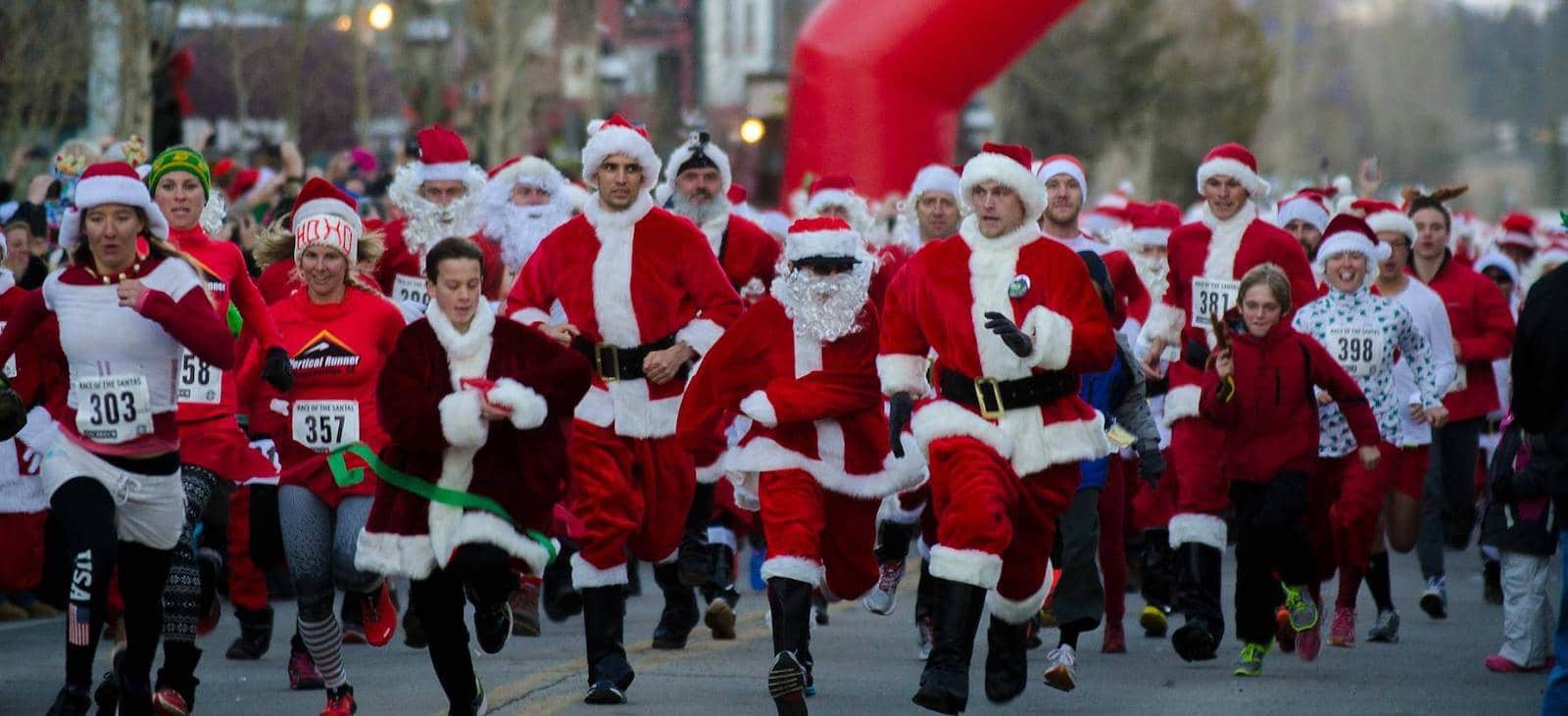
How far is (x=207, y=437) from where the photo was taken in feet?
35.0

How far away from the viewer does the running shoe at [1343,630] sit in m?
12.9

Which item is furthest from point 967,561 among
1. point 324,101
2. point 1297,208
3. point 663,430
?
point 324,101

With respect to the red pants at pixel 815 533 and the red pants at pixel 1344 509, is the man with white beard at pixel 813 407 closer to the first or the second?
the red pants at pixel 815 533

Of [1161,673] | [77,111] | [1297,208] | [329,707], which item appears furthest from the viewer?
[77,111]

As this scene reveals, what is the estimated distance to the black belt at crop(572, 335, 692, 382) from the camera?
11.2 meters

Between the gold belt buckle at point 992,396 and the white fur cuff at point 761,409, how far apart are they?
0.83 metres

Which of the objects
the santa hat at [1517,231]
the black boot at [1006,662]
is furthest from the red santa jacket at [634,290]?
the santa hat at [1517,231]

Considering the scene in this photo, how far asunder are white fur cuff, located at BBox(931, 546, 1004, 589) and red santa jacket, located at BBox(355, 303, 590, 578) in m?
1.39

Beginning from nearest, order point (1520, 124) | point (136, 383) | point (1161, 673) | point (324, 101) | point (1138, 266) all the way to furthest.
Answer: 1. point (136, 383)
2. point (1161, 673)
3. point (1138, 266)
4. point (324, 101)
5. point (1520, 124)

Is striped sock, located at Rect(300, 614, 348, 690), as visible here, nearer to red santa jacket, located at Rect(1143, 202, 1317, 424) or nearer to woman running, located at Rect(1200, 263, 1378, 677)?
woman running, located at Rect(1200, 263, 1378, 677)

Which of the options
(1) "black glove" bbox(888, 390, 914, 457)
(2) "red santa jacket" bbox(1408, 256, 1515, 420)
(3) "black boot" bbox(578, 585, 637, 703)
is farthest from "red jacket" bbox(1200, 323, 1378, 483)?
(2) "red santa jacket" bbox(1408, 256, 1515, 420)

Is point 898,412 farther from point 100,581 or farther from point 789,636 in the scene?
point 100,581

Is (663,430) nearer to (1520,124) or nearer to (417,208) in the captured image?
(417,208)

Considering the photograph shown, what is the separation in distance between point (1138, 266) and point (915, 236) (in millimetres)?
1787
